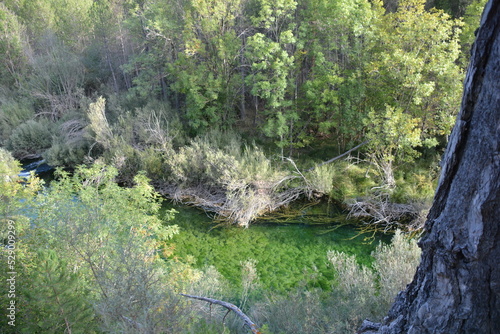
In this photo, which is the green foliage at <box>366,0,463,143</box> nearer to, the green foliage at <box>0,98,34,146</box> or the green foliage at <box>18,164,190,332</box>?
the green foliage at <box>18,164,190,332</box>

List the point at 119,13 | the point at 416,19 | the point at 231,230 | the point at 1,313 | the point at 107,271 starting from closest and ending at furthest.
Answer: the point at 1,313
the point at 107,271
the point at 416,19
the point at 231,230
the point at 119,13

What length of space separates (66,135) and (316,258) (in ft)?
44.5

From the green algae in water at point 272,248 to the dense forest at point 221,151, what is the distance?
0.51 m

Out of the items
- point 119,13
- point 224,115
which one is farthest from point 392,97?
point 119,13

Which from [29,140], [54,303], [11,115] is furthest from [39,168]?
[54,303]

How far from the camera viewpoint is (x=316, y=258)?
946 cm

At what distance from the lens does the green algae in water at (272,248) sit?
8820 millimetres

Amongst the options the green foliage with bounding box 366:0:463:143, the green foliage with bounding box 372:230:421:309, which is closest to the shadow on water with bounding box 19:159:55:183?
the green foliage with bounding box 366:0:463:143

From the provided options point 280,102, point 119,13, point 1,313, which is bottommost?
point 1,313

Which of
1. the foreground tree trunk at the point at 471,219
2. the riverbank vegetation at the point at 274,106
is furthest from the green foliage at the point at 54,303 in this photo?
the riverbank vegetation at the point at 274,106

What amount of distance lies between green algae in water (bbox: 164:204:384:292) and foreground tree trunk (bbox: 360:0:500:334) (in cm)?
651

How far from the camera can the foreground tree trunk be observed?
1662mm

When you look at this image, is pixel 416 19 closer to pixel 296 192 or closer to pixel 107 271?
pixel 296 192

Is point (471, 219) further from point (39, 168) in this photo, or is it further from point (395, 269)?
point (39, 168)
